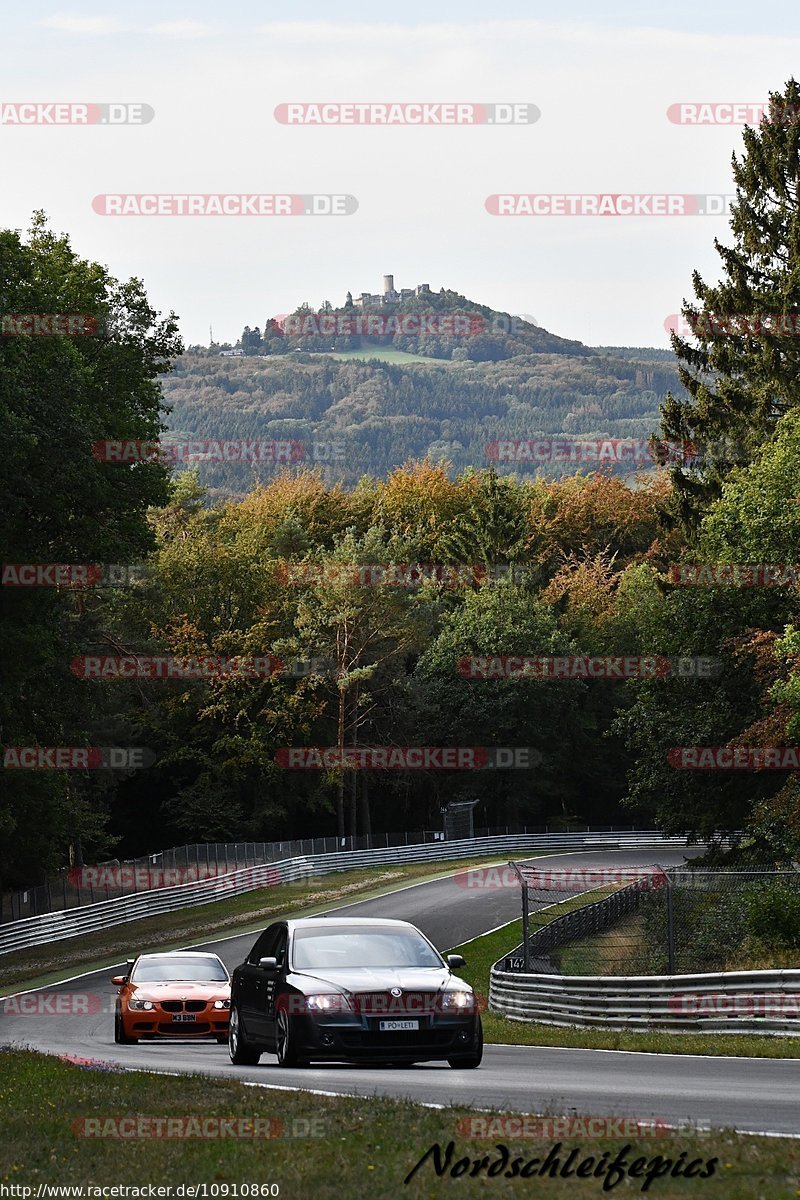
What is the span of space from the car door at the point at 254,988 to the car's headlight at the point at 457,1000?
2053 millimetres

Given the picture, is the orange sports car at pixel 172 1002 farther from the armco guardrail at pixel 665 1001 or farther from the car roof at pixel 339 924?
the car roof at pixel 339 924

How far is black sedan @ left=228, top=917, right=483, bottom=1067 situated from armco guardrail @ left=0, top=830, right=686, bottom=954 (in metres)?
30.7

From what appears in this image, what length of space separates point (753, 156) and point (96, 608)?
102 feet

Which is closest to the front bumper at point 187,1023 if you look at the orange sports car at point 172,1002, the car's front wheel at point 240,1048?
the orange sports car at point 172,1002

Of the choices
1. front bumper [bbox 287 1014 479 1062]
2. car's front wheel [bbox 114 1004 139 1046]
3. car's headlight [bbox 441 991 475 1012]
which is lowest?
car's front wheel [bbox 114 1004 139 1046]

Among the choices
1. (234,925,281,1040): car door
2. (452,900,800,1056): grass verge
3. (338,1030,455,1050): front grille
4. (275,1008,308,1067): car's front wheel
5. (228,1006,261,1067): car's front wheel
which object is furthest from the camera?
(452,900,800,1056): grass verge

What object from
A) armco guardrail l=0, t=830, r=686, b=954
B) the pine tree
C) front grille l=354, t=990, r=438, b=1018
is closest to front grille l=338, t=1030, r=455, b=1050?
front grille l=354, t=990, r=438, b=1018

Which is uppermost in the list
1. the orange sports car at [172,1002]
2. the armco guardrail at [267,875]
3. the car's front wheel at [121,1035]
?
the orange sports car at [172,1002]

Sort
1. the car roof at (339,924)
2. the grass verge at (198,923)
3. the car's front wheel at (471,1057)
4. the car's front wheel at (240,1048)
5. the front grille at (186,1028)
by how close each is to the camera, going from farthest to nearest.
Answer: the grass verge at (198,923)
the front grille at (186,1028)
the car's front wheel at (240,1048)
the car roof at (339,924)
the car's front wheel at (471,1057)

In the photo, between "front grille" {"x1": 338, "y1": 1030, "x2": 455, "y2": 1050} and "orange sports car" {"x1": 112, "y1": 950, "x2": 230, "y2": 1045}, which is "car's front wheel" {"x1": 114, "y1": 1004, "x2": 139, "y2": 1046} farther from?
"front grille" {"x1": 338, "y1": 1030, "x2": 455, "y2": 1050}

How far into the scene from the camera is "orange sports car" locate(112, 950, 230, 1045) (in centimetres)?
2252

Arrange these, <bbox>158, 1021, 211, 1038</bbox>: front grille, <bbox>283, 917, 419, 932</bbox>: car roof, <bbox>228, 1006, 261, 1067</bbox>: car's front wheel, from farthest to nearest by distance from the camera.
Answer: <bbox>158, 1021, 211, 1038</bbox>: front grille < <bbox>228, 1006, 261, 1067</bbox>: car's front wheel < <bbox>283, 917, 419, 932</bbox>: car roof

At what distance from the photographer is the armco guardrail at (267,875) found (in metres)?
48.2

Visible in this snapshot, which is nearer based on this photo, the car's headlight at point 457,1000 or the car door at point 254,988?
the car's headlight at point 457,1000
